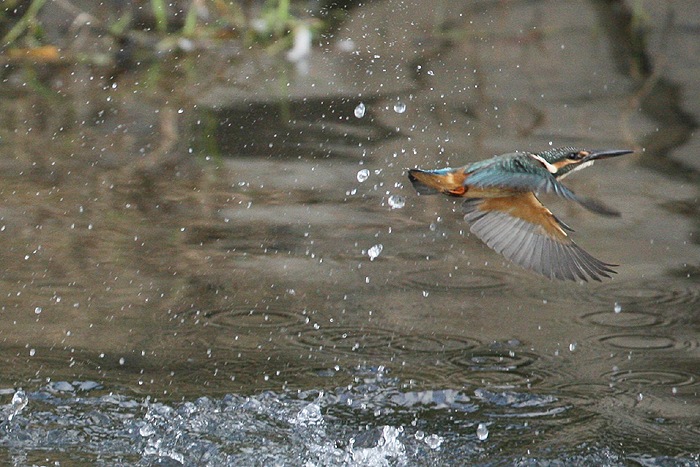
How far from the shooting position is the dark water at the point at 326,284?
10.7 feet

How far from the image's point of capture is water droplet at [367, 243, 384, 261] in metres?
4.45

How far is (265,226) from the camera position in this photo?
4.76 meters

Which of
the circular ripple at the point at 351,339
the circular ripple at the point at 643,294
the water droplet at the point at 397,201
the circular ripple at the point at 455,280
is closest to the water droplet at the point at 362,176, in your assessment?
the water droplet at the point at 397,201

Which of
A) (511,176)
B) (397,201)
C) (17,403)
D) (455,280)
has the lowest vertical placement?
(397,201)

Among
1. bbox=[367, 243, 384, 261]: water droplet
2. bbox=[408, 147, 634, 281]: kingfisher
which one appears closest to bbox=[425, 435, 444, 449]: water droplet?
bbox=[408, 147, 634, 281]: kingfisher

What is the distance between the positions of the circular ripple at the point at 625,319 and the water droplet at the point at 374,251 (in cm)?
85

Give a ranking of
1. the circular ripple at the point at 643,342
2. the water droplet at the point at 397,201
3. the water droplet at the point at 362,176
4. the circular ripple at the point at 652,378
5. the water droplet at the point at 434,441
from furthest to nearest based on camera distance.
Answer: the water droplet at the point at 362,176, the water droplet at the point at 397,201, the circular ripple at the point at 643,342, the circular ripple at the point at 652,378, the water droplet at the point at 434,441

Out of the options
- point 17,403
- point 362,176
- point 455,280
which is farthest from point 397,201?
point 17,403

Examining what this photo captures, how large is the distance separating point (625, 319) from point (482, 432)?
2.95 feet

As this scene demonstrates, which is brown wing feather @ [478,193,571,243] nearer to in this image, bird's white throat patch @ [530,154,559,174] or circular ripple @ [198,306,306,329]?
bird's white throat patch @ [530,154,559,174]

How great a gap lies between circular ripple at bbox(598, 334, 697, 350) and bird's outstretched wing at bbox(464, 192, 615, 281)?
43 cm

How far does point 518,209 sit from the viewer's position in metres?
3.45

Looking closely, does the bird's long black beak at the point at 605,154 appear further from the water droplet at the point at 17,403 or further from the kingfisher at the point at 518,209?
the water droplet at the point at 17,403

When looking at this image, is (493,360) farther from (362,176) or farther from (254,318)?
(362,176)
